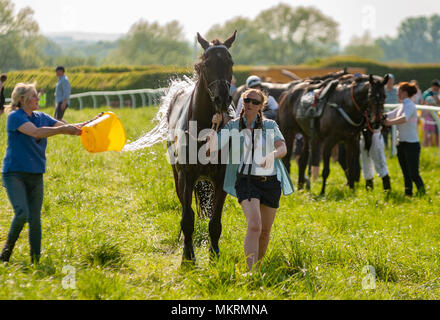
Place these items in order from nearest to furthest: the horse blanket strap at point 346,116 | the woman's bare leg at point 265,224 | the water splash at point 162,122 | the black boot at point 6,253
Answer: the black boot at point 6,253 → the woman's bare leg at point 265,224 → the water splash at point 162,122 → the horse blanket strap at point 346,116

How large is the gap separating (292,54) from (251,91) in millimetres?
63575

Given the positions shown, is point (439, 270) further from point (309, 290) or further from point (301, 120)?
point (301, 120)

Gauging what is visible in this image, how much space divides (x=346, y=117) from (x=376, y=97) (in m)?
0.70

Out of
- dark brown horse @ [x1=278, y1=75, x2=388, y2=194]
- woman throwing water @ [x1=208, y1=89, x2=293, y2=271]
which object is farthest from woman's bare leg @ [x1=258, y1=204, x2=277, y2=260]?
dark brown horse @ [x1=278, y1=75, x2=388, y2=194]

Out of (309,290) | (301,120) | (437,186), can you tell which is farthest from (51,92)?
(309,290)

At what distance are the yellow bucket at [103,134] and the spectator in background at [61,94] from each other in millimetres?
7385

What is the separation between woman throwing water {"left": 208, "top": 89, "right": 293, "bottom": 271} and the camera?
4.38 metres

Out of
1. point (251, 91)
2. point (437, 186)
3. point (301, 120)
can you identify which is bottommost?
point (437, 186)

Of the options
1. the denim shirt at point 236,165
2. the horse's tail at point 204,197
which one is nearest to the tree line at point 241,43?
the horse's tail at point 204,197

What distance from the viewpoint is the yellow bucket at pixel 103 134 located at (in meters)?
4.72

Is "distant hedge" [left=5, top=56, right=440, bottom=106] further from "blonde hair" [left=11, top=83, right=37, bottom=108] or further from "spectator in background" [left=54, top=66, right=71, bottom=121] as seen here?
"blonde hair" [left=11, top=83, right=37, bottom=108]

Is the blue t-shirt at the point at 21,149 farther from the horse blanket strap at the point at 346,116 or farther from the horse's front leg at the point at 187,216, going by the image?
the horse blanket strap at the point at 346,116

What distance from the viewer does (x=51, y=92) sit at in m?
12.2

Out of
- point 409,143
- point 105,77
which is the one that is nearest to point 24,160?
point 409,143
